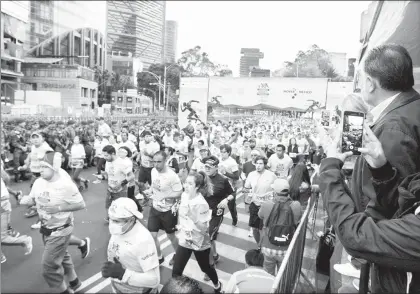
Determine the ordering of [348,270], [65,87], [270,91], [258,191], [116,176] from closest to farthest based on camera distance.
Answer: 1. [348,270]
2. [258,191]
3. [116,176]
4. [270,91]
5. [65,87]

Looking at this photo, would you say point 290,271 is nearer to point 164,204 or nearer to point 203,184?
Answer: point 203,184

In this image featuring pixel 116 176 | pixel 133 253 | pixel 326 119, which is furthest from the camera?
pixel 116 176

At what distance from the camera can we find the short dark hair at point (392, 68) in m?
1.24

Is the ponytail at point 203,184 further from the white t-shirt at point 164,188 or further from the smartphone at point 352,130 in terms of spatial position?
the smartphone at point 352,130

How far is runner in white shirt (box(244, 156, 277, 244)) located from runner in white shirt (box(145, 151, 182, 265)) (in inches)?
54.2

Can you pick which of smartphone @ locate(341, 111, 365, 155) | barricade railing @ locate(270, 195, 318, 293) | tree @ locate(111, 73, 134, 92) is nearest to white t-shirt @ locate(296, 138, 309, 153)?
barricade railing @ locate(270, 195, 318, 293)

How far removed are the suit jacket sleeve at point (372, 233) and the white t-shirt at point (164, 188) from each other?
4563mm

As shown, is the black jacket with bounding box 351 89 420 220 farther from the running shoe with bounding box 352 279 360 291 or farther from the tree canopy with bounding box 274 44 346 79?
the tree canopy with bounding box 274 44 346 79

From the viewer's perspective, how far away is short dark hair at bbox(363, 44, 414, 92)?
124cm

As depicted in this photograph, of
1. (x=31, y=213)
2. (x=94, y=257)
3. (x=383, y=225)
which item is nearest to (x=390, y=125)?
(x=383, y=225)

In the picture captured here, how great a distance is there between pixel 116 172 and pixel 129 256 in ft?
13.3

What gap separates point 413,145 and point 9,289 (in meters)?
5.18

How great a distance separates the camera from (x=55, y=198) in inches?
169

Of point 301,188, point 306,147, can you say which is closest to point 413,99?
point 301,188
